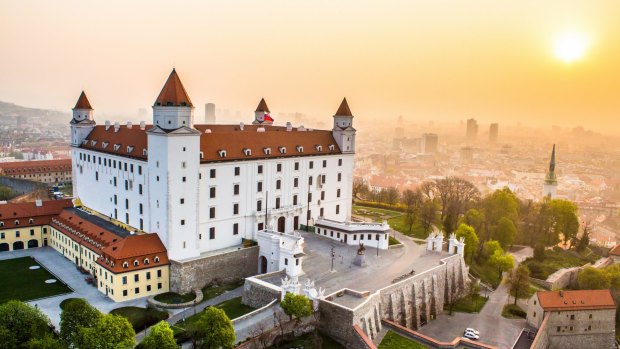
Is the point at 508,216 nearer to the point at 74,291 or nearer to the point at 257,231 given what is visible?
the point at 257,231

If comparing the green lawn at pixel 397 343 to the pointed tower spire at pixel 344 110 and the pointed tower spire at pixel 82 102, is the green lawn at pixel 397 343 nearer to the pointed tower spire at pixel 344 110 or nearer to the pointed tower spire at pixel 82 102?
the pointed tower spire at pixel 344 110

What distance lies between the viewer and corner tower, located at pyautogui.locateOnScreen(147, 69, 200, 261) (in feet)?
157

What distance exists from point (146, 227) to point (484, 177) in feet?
390

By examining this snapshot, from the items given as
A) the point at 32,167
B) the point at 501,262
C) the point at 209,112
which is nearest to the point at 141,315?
the point at 501,262

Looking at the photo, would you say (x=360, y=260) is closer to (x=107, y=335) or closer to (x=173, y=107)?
(x=173, y=107)

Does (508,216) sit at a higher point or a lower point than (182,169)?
lower

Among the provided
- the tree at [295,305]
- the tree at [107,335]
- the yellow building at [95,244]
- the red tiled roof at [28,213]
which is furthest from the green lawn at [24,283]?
the tree at [295,305]

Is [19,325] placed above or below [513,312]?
above

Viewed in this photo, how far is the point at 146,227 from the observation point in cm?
5197

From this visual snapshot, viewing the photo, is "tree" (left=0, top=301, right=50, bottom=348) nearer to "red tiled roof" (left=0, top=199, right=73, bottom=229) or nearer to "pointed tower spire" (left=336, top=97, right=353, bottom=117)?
"red tiled roof" (left=0, top=199, right=73, bottom=229)

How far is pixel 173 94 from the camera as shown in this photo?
48375 millimetres

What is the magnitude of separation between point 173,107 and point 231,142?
921 centimetres

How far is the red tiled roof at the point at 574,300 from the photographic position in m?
48.7

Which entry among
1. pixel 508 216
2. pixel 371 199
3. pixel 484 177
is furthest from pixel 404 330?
pixel 484 177
